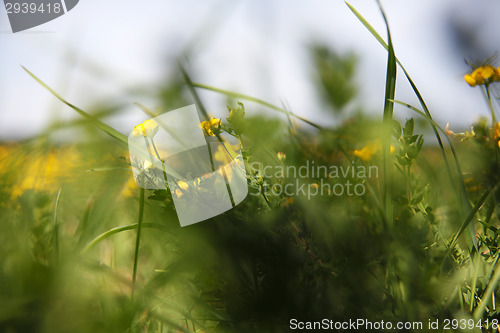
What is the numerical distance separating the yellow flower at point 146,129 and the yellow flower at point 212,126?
63 millimetres

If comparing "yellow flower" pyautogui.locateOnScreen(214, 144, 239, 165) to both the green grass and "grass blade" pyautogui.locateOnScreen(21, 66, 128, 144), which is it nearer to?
A: the green grass

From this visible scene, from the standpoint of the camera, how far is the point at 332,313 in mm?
424

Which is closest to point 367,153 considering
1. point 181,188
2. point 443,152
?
point 443,152

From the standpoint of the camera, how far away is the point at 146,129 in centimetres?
50

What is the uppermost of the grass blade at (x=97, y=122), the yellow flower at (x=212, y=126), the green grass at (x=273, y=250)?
the grass blade at (x=97, y=122)

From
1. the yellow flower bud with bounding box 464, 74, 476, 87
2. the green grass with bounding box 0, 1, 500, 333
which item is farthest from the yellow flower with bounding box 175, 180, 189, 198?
the yellow flower bud with bounding box 464, 74, 476, 87

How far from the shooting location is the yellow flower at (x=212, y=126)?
0.50 meters

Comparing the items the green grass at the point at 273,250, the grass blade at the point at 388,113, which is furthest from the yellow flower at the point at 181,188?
the grass blade at the point at 388,113

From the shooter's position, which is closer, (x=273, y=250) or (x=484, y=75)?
(x=273, y=250)

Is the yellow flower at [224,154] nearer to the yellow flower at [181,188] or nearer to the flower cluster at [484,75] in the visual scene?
the yellow flower at [181,188]

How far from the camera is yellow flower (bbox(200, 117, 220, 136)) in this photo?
0.50 meters

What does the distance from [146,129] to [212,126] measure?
87 mm

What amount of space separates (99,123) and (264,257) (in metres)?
0.25

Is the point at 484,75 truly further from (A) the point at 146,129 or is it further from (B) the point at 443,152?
(A) the point at 146,129
